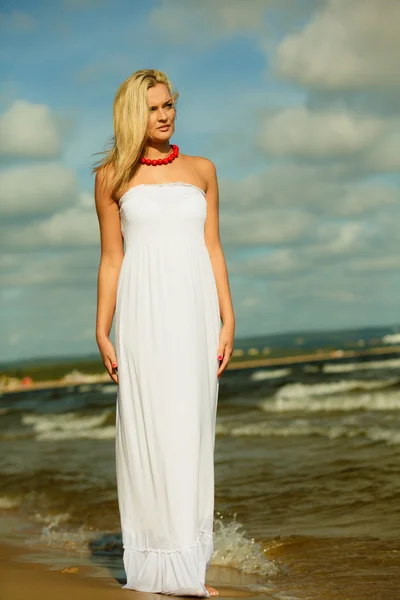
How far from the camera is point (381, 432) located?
11.9m

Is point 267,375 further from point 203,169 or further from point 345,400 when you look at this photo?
point 203,169

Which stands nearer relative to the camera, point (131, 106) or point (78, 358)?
point (131, 106)

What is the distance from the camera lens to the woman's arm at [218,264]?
4285 mm

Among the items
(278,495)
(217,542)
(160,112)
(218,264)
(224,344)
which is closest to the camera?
(160,112)

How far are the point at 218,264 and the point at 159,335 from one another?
55cm

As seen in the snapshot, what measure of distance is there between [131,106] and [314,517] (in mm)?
4257

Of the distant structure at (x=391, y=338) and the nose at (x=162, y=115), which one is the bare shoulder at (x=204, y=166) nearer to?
the nose at (x=162, y=115)

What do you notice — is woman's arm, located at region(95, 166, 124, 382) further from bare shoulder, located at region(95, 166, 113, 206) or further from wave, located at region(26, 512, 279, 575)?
wave, located at region(26, 512, 279, 575)

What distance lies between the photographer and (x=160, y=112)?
4156 millimetres

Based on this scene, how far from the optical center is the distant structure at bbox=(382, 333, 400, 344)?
57994 mm

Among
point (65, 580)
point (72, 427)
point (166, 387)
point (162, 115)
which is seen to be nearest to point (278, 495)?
point (65, 580)

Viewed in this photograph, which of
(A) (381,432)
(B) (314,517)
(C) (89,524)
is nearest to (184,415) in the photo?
(B) (314,517)

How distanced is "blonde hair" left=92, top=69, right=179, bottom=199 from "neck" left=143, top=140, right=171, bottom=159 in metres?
0.05

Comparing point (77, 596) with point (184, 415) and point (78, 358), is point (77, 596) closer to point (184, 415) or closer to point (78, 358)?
point (184, 415)
